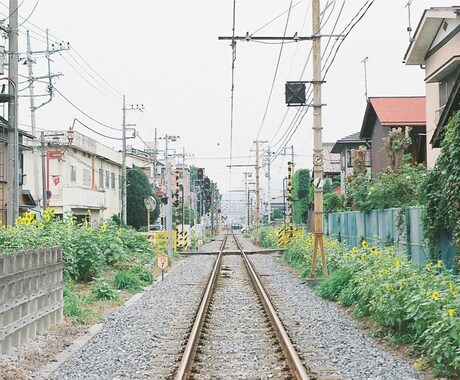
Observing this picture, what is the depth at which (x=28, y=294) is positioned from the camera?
9.56 metres

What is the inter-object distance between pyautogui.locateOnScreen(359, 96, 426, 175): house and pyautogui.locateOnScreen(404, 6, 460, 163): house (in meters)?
6.33

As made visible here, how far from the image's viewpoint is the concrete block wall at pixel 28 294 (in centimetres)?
853

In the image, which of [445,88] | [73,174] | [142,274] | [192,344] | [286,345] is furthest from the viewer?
[73,174]

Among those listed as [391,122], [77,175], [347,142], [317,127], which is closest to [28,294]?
[317,127]

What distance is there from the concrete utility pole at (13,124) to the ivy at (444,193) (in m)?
10.3

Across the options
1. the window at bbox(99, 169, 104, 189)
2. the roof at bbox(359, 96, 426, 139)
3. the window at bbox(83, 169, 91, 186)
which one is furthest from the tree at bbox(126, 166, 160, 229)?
the roof at bbox(359, 96, 426, 139)

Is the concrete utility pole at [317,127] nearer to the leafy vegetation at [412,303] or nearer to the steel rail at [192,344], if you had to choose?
the leafy vegetation at [412,303]

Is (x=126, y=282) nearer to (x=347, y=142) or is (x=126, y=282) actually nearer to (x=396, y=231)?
(x=396, y=231)

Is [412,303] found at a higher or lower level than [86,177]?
lower

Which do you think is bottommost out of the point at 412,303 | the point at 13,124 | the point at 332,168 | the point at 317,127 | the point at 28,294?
the point at 412,303

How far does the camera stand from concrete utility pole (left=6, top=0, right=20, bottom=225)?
17.3 meters

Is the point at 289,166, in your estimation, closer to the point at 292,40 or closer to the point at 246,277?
the point at 246,277

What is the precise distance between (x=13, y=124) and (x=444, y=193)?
11.4 m

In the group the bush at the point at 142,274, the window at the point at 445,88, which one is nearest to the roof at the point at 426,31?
the window at the point at 445,88
